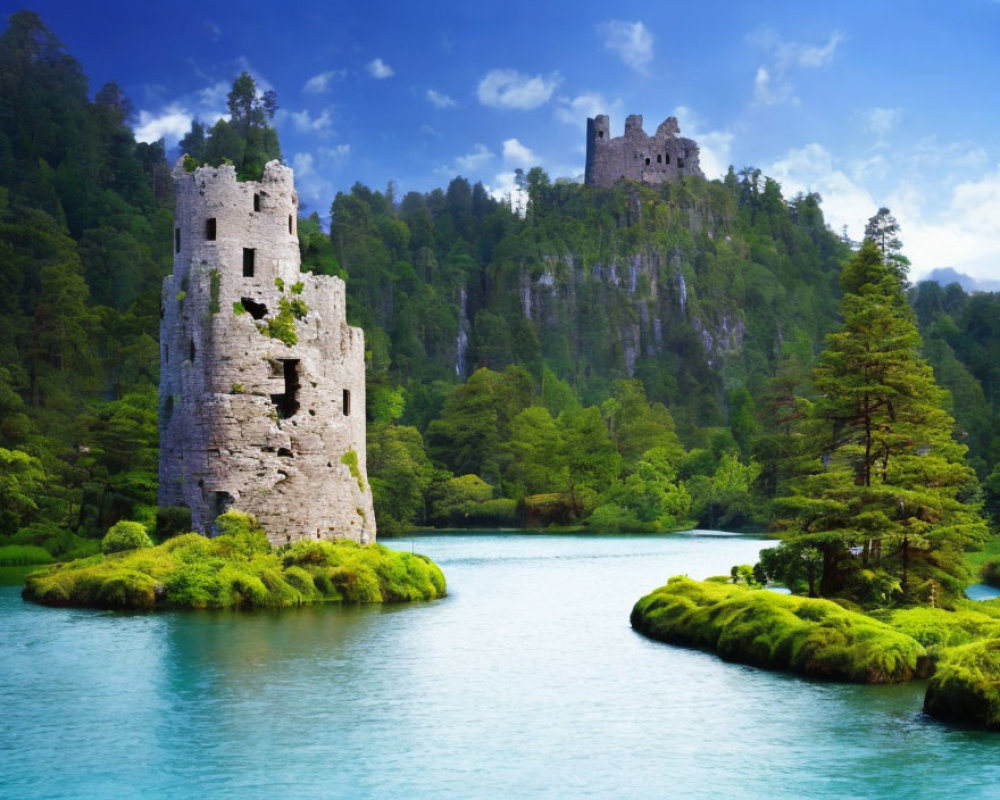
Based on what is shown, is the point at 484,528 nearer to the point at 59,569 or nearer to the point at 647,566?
the point at 647,566

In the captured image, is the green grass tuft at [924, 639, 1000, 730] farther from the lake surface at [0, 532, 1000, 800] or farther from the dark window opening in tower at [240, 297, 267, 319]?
the dark window opening in tower at [240, 297, 267, 319]

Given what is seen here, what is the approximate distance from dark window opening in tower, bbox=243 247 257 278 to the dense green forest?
10.6 ft

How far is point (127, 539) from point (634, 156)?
165 meters

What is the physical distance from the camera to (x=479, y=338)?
153m

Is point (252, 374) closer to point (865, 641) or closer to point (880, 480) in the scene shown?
point (880, 480)

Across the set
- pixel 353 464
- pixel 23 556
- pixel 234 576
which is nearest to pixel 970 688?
pixel 234 576


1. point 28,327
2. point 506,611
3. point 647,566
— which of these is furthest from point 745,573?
point 28,327

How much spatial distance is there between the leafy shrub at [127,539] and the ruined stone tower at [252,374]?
4.67ft

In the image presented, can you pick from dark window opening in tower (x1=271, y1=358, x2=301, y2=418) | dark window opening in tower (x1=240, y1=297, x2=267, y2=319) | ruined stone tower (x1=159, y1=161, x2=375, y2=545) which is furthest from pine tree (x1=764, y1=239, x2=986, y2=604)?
dark window opening in tower (x1=240, y1=297, x2=267, y2=319)

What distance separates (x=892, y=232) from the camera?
9838cm

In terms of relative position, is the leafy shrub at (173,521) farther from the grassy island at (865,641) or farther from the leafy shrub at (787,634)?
the grassy island at (865,641)

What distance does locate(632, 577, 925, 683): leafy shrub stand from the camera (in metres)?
23.6

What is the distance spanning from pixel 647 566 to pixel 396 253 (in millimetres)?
124916

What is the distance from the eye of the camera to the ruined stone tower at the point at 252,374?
121 feet
